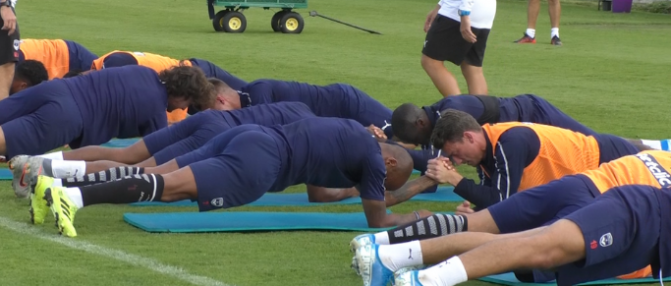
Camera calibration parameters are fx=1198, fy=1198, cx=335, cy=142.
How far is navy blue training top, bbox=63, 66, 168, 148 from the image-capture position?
7320 mm

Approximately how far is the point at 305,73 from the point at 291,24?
4882mm

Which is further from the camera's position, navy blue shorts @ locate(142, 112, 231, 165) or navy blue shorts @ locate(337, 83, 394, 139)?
navy blue shorts @ locate(337, 83, 394, 139)

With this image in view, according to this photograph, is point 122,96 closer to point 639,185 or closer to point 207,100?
point 207,100

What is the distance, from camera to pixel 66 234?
575 cm

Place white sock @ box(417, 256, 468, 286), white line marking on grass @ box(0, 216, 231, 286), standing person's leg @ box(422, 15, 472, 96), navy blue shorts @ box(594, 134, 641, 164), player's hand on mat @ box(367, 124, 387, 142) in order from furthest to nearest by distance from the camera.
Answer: standing person's leg @ box(422, 15, 472, 96) → player's hand on mat @ box(367, 124, 387, 142) → navy blue shorts @ box(594, 134, 641, 164) → white line marking on grass @ box(0, 216, 231, 286) → white sock @ box(417, 256, 468, 286)

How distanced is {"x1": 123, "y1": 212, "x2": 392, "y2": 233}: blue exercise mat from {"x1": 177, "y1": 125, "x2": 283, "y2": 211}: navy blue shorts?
180mm

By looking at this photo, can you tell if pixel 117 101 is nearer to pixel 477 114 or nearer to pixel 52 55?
pixel 52 55

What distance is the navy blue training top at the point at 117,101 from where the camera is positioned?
7.32 m

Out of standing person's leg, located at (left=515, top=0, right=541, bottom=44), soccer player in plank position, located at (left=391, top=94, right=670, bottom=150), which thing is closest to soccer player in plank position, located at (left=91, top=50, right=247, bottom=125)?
soccer player in plank position, located at (left=391, top=94, right=670, bottom=150)

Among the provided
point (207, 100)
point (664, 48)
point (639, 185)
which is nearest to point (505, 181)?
point (639, 185)

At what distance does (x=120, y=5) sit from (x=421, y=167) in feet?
50.8

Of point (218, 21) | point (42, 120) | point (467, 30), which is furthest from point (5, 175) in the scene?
point (218, 21)

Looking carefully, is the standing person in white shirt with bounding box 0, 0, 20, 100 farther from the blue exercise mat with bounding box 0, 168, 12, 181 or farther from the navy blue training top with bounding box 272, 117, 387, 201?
the navy blue training top with bounding box 272, 117, 387, 201

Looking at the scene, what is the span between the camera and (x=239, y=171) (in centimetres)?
593
